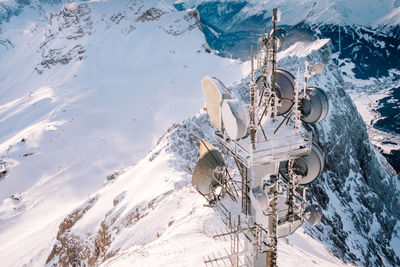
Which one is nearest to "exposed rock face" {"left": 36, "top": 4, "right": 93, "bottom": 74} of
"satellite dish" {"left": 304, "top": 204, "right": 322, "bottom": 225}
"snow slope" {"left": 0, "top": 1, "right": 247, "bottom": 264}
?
"snow slope" {"left": 0, "top": 1, "right": 247, "bottom": 264}

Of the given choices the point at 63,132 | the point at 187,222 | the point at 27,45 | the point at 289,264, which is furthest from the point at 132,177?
the point at 27,45

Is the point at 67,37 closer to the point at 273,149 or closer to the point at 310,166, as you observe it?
the point at 310,166

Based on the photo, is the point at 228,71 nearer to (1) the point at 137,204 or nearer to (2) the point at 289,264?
(1) the point at 137,204

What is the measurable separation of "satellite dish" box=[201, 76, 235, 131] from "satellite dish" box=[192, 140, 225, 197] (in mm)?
1387

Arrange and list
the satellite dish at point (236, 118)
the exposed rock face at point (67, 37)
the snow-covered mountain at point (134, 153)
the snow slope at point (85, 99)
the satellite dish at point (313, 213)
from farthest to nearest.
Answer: the exposed rock face at point (67, 37)
the snow slope at point (85, 99)
the snow-covered mountain at point (134, 153)
the satellite dish at point (313, 213)
the satellite dish at point (236, 118)

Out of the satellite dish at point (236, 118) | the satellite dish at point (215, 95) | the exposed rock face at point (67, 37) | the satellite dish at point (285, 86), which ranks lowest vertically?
the satellite dish at point (236, 118)

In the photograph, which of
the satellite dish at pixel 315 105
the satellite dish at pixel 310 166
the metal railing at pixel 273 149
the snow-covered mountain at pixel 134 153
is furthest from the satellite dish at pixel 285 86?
the snow-covered mountain at pixel 134 153

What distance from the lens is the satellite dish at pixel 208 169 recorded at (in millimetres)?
8742

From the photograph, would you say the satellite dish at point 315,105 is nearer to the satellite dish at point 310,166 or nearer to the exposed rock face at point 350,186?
the satellite dish at point 310,166

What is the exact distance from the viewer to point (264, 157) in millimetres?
6562

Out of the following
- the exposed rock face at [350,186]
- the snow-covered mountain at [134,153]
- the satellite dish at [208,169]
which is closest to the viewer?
the satellite dish at [208,169]

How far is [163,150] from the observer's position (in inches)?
1093

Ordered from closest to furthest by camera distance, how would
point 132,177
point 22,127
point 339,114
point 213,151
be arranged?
point 213,151
point 132,177
point 339,114
point 22,127

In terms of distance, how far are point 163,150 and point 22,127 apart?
130 feet
